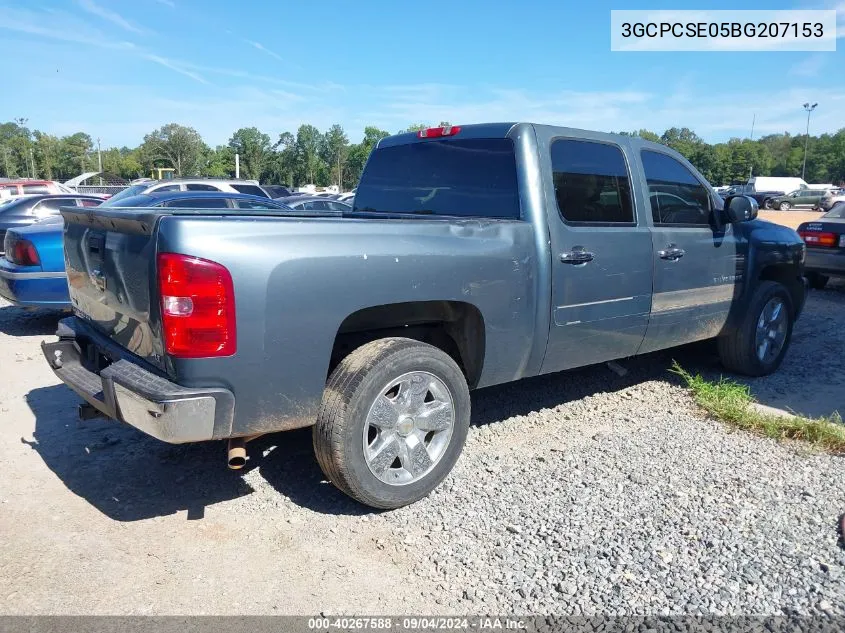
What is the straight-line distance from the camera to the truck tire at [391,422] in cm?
313

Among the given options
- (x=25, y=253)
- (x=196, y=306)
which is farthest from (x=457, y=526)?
(x=25, y=253)

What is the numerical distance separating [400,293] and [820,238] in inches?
356

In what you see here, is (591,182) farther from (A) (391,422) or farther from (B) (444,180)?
(A) (391,422)

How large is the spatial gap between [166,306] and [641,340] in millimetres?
3153

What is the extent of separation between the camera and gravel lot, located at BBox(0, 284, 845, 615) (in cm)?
272

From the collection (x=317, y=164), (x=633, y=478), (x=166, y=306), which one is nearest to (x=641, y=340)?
(x=633, y=478)

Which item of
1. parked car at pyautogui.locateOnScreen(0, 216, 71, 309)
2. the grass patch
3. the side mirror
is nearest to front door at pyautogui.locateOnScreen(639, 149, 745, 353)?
the side mirror

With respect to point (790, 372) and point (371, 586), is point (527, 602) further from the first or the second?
point (790, 372)

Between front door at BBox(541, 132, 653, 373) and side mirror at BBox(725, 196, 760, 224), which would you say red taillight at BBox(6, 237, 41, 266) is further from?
side mirror at BBox(725, 196, 760, 224)

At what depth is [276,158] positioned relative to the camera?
106 metres

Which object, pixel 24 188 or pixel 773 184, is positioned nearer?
pixel 24 188

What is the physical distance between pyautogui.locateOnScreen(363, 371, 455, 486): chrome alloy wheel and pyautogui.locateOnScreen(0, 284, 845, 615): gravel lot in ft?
0.78

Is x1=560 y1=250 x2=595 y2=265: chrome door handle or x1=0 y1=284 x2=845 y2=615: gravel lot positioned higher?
x1=560 y1=250 x2=595 y2=265: chrome door handle

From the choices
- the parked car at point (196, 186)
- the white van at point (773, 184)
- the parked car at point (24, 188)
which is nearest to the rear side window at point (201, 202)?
the parked car at point (196, 186)
